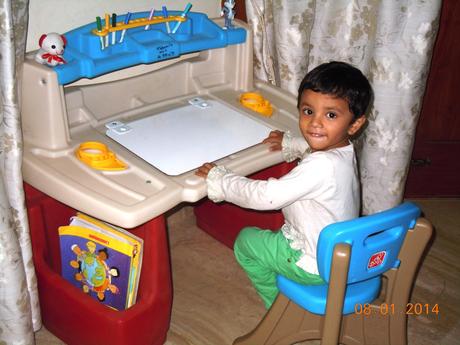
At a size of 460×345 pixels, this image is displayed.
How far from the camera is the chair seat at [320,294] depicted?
44.9 inches

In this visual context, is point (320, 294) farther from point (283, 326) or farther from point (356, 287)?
point (283, 326)

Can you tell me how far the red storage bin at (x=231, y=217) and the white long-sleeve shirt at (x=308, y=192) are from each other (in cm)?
36

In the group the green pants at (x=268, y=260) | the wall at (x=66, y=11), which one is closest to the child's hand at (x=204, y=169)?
the green pants at (x=268, y=260)

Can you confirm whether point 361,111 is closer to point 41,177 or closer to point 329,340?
point 329,340

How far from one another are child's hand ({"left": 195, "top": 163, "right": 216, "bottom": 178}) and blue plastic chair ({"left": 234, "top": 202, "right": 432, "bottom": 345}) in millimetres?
279

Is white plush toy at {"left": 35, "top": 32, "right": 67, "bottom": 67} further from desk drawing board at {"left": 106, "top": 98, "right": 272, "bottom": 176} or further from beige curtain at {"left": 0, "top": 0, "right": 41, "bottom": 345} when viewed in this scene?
desk drawing board at {"left": 106, "top": 98, "right": 272, "bottom": 176}

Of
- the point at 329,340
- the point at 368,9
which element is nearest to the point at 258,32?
the point at 368,9

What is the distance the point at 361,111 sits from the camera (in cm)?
114

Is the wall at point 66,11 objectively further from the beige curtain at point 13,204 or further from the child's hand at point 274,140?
the child's hand at point 274,140

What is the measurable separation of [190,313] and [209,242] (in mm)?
330

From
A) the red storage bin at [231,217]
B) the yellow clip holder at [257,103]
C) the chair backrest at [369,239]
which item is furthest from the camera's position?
the red storage bin at [231,217]

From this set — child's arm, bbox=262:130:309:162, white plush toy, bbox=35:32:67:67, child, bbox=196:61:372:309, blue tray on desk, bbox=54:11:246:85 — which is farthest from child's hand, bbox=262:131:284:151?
white plush toy, bbox=35:32:67:67

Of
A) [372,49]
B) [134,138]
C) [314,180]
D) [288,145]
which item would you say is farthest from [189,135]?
[372,49]

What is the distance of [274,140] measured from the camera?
4.28 ft
